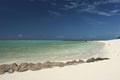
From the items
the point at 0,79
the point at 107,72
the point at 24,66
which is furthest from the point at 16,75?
the point at 107,72

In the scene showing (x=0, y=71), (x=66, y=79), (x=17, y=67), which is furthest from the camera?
(x=17, y=67)

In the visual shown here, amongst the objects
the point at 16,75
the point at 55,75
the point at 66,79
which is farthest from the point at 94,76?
the point at 16,75

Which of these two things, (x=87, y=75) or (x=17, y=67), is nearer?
(x=87, y=75)

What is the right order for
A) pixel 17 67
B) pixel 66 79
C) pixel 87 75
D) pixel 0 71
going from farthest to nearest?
pixel 17 67
pixel 0 71
pixel 87 75
pixel 66 79

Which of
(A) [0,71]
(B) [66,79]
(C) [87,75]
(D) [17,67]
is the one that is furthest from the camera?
(D) [17,67]

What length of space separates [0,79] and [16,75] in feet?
1.89

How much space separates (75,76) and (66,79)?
44 centimetres

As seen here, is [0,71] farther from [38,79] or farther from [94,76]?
[94,76]

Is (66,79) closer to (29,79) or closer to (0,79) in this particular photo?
(29,79)

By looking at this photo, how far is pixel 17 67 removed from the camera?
5926mm

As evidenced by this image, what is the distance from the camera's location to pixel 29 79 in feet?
15.4

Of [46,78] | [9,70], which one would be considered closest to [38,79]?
[46,78]

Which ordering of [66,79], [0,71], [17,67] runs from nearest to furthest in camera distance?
[66,79], [0,71], [17,67]

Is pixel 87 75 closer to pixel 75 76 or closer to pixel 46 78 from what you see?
pixel 75 76
